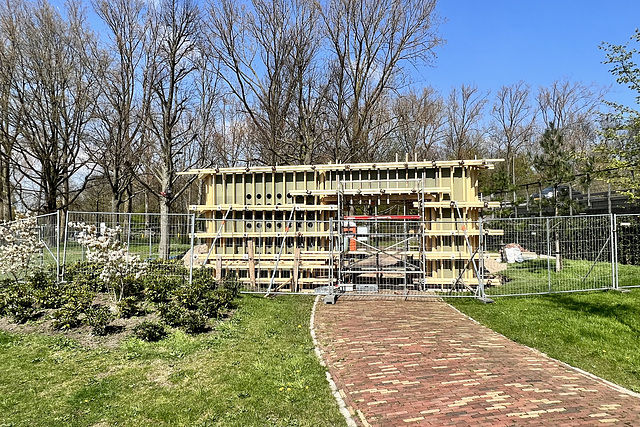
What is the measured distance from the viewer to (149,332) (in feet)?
23.5

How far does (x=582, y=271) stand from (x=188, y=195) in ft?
135

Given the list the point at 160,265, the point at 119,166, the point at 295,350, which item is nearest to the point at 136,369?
the point at 295,350

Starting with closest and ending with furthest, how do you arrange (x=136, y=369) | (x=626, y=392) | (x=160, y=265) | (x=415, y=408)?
(x=415, y=408)
(x=626, y=392)
(x=136, y=369)
(x=160, y=265)

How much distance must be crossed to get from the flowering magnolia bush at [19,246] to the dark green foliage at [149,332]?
245 inches

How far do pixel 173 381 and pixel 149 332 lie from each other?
1870 mm

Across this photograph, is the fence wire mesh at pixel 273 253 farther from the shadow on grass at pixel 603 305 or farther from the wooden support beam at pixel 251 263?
the shadow on grass at pixel 603 305

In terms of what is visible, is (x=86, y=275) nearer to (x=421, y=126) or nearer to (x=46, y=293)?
(x=46, y=293)

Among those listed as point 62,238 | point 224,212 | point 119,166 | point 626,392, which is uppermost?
point 119,166

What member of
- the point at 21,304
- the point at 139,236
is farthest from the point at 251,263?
the point at 21,304

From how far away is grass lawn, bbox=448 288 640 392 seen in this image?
6.59 meters

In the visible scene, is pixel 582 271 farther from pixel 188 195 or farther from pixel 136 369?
pixel 188 195

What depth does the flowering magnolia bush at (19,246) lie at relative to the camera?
11.0m

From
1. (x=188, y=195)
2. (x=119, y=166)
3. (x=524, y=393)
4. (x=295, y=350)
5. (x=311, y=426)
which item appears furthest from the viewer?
(x=188, y=195)

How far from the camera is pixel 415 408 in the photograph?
464 centimetres
